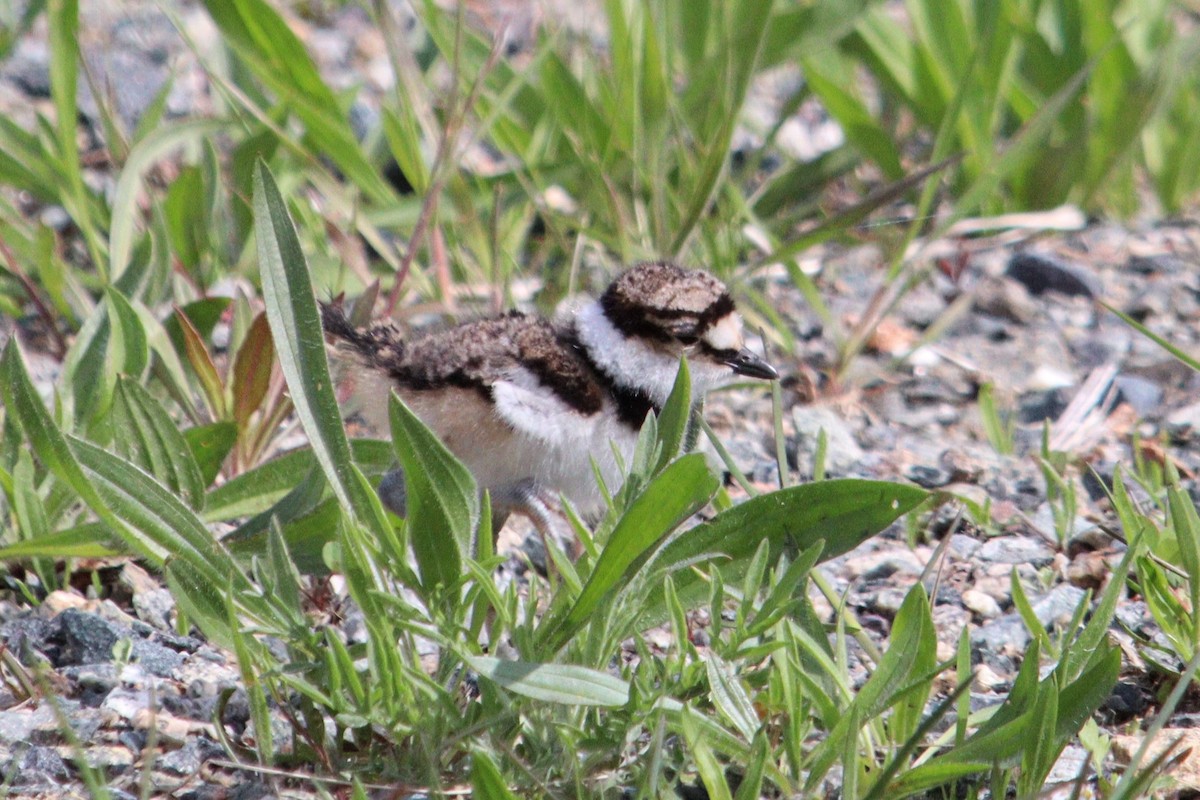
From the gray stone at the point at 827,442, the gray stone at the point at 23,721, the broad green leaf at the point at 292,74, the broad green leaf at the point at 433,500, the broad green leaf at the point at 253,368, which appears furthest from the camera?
the broad green leaf at the point at 292,74

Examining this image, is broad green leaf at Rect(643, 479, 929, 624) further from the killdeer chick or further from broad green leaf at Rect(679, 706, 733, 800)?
the killdeer chick

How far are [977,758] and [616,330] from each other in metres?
1.31

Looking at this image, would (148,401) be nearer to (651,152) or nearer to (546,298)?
(546,298)

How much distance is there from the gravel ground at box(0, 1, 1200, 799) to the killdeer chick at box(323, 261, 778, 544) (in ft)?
1.77

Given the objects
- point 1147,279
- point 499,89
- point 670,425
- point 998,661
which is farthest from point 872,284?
point 670,425

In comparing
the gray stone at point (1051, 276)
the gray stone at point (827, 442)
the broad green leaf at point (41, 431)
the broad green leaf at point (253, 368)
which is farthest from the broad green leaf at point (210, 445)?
the gray stone at point (1051, 276)

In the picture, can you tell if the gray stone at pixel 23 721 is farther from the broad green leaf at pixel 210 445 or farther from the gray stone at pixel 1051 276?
the gray stone at pixel 1051 276

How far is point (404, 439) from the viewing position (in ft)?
7.34

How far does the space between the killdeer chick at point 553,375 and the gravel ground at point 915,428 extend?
541mm

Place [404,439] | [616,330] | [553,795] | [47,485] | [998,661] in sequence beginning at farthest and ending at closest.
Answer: [616,330] → [47,485] → [998,661] → [404,439] → [553,795]

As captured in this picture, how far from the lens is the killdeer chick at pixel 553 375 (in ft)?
9.68

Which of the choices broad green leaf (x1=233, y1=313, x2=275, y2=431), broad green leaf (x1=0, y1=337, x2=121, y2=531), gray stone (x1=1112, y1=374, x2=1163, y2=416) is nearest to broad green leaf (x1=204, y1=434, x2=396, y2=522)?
broad green leaf (x1=233, y1=313, x2=275, y2=431)

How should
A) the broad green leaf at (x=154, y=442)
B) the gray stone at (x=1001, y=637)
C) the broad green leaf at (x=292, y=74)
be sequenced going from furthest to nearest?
the broad green leaf at (x=292, y=74) < the broad green leaf at (x=154, y=442) < the gray stone at (x=1001, y=637)

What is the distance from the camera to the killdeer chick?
295 centimetres
